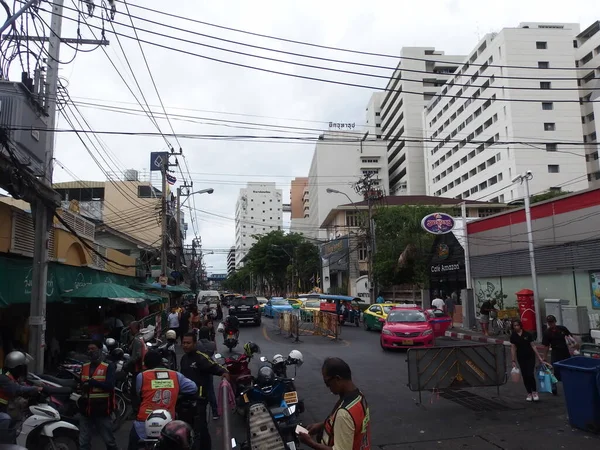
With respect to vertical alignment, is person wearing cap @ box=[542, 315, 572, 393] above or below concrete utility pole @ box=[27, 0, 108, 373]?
below

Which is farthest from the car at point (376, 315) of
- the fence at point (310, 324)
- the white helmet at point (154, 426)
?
the white helmet at point (154, 426)

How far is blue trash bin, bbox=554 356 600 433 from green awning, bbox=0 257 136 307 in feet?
33.5

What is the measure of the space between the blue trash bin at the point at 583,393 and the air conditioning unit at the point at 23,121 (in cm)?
1039

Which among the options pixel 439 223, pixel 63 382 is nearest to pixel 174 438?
pixel 63 382

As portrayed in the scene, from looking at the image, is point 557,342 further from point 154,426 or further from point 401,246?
point 401,246

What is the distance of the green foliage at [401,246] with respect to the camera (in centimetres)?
3600

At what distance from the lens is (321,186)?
9262 cm

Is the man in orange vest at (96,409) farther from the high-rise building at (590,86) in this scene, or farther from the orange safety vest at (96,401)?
the high-rise building at (590,86)

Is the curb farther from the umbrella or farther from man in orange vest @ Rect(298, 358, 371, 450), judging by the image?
man in orange vest @ Rect(298, 358, 371, 450)

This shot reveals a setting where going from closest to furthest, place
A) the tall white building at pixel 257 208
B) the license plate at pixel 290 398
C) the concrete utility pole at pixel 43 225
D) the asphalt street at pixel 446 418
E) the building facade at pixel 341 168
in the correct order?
the asphalt street at pixel 446 418, the license plate at pixel 290 398, the concrete utility pole at pixel 43 225, the building facade at pixel 341 168, the tall white building at pixel 257 208

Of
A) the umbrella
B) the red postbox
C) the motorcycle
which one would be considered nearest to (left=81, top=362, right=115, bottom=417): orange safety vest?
the motorcycle

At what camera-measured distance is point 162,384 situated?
509cm

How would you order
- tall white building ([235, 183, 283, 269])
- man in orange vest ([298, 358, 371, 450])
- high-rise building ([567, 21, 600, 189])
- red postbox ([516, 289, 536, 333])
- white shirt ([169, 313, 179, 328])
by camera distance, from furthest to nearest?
tall white building ([235, 183, 283, 269]), high-rise building ([567, 21, 600, 189]), red postbox ([516, 289, 536, 333]), white shirt ([169, 313, 179, 328]), man in orange vest ([298, 358, 371, 450])

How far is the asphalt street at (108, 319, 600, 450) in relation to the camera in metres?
6.81
